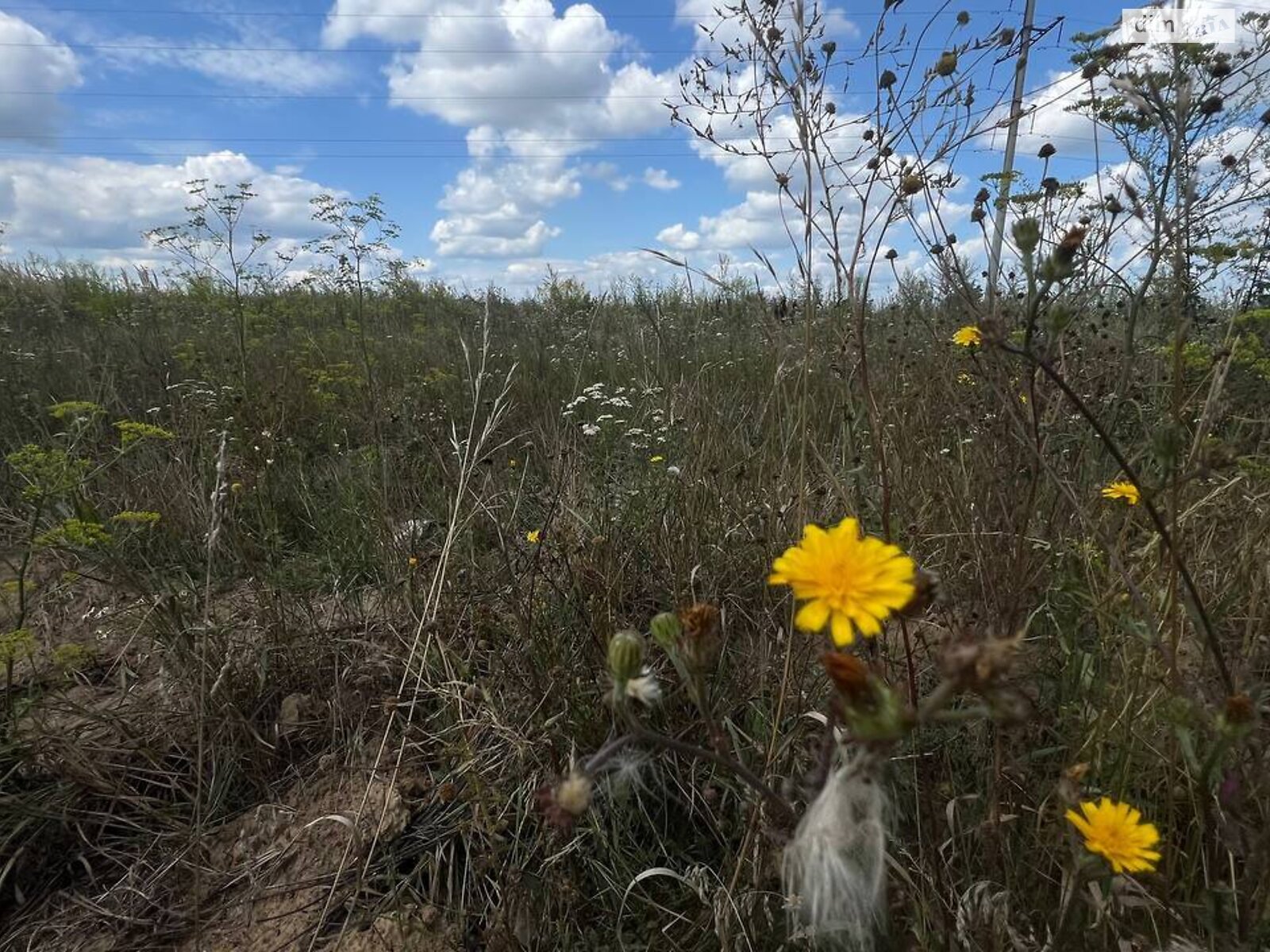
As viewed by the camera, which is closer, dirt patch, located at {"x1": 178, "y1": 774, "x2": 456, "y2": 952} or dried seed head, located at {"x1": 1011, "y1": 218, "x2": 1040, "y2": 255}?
dried seed head, located at {"x1": 1011, "y1": 218, "x2": 1040, "y2": 255}

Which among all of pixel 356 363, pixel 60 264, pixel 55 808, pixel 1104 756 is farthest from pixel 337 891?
pixel 60 264

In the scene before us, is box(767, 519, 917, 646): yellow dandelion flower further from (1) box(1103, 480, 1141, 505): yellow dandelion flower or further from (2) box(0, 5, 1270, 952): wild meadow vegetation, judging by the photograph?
(1) box(1103, 480, 1141, 505): yellow dandelion flower

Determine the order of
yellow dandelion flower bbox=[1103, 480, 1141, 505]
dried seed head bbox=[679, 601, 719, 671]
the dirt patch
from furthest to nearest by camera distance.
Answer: yellow dandelion flower bbox=[1103, 480, 1141, 505], the dirt patch, dried seed head bbox=[679, 601, 719, 671]

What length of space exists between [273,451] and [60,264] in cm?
803

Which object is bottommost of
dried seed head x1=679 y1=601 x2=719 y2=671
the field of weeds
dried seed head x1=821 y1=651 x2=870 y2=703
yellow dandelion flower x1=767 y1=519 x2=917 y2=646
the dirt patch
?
the dirt patch

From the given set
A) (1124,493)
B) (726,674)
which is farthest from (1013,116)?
(726,674)

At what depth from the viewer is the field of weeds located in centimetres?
95

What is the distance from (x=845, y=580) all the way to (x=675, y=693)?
3.24ft

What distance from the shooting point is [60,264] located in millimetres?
8750

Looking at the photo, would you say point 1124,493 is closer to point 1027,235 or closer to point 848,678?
point 1027,235

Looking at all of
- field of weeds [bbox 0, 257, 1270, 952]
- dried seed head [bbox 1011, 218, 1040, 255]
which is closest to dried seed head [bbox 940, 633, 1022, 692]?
field of weeds [bbox 0, 257, 1270, 952]

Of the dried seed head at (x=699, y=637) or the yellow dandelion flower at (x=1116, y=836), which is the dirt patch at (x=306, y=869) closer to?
the dried seed head at (x=699, y=637)

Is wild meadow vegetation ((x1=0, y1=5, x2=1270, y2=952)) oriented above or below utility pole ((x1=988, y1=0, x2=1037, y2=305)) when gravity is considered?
below

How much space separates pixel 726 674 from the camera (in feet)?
5.72
